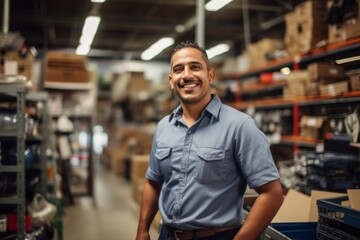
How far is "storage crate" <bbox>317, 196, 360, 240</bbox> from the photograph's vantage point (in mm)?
2146

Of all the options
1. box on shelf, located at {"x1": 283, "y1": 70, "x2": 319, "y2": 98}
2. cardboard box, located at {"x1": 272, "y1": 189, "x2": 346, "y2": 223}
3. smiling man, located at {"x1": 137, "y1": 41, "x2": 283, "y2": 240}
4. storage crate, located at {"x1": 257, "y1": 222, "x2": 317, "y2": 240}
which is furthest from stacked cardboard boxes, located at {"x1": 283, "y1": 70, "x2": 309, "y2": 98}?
smiling man, located at {"x1": 137, "y1": 41, "x2": 283, "y2": 240}

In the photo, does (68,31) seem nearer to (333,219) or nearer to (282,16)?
(282,16)

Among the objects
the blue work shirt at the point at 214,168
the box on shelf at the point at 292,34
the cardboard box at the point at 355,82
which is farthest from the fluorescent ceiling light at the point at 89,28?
the blue work shirt at the point at 214,168

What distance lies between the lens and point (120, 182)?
901 centimetres

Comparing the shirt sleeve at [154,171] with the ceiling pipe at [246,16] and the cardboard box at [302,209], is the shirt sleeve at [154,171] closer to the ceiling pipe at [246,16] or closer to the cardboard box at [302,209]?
the cardboard box at [302,209]

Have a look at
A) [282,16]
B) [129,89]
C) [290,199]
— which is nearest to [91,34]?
[129,89]

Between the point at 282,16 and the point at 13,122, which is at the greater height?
the point at 282,16

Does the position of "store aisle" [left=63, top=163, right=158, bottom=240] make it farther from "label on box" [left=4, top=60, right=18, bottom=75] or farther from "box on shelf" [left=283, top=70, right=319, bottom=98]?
"box on shelf" [left=283, top=70, right=319, bottom=98]

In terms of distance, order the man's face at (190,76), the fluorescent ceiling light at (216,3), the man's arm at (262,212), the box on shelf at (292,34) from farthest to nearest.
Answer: the fluorescent ceiling light at (216,3) → the box on shelf at (292,34) → the man's face at (190,76) → the man's arm at (262,212)

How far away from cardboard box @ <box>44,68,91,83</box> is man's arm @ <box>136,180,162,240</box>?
492 cm

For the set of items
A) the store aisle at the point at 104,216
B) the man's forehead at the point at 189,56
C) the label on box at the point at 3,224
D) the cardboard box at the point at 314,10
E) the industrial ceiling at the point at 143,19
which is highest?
the industrial ceiling at the point at 143,19

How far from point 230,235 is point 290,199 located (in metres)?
1.39

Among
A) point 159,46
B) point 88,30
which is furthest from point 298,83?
point 159,46

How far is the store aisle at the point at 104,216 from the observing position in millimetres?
4785
